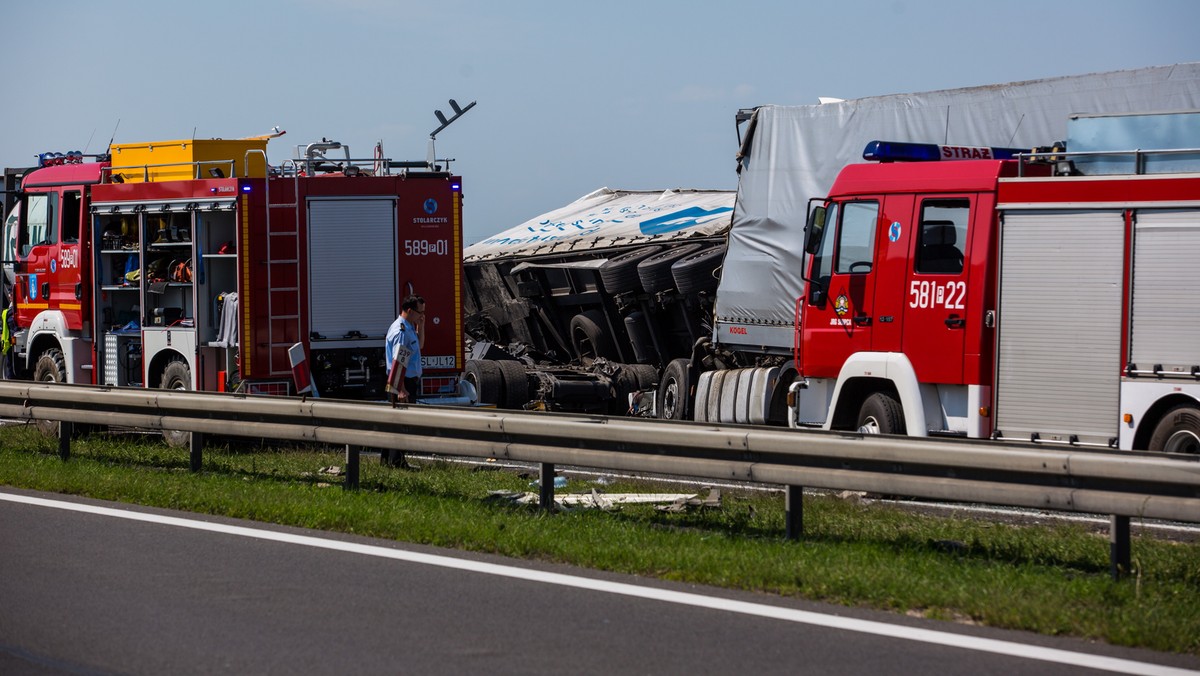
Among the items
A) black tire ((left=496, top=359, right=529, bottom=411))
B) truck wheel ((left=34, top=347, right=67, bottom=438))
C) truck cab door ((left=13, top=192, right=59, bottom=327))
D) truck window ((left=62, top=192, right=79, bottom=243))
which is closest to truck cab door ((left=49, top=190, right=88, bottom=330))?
truck window ((left=62, top=192, right=79, bottom=243))

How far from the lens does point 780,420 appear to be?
16.8m

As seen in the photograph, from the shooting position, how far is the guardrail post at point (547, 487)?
1027 centimetres

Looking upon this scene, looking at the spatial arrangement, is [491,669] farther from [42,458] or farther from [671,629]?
[42,458]

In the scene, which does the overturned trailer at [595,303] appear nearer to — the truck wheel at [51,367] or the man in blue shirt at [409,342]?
the truck wheel at [51,367]

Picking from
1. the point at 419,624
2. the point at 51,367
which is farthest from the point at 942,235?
the point at 51,367

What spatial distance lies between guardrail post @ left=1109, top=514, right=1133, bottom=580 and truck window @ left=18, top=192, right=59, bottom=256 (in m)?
14.7

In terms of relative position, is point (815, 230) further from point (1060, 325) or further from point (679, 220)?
point (679, 220)

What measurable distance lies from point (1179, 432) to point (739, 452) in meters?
3.64

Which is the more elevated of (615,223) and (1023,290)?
(615,223)

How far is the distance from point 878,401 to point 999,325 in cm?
143

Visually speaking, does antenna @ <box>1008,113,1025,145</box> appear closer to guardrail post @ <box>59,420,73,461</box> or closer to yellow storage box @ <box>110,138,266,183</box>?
yellow storage box @ <box>110,138,266,183</box>

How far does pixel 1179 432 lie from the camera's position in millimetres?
10562

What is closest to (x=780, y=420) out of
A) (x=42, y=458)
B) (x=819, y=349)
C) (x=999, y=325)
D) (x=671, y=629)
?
(x=819, y=349)

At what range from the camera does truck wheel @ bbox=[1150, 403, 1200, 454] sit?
10.5m
